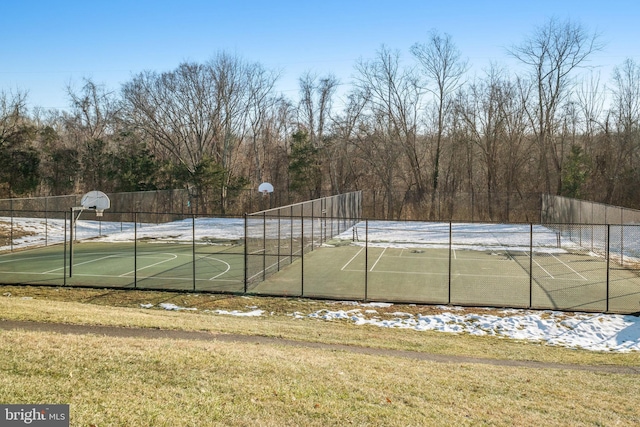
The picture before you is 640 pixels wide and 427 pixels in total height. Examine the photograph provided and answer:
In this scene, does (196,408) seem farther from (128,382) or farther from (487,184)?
(487,184)

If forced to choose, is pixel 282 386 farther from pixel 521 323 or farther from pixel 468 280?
pixel 468 280

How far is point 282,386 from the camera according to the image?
643 cm

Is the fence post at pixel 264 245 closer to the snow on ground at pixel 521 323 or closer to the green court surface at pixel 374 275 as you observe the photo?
the green court surface at pixel 374 275

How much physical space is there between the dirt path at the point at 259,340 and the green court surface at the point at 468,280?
16.6 ft

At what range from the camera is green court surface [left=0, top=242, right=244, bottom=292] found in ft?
58.3

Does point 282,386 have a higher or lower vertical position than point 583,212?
lower

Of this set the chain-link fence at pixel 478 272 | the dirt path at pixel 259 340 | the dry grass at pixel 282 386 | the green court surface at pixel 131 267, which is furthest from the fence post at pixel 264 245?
the dry grass at pixel 282 386

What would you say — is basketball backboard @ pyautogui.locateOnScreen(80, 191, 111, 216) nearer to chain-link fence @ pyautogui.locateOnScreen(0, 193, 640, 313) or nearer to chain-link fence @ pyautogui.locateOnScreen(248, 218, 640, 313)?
chain-link fence @ pyautogui.locateOnScreen(0, 193, 640, 313)

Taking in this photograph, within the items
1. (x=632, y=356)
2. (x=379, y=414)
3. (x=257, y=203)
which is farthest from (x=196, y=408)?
(x=257, y=203)

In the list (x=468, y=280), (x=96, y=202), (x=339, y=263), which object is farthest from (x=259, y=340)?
(x=96, y=202)

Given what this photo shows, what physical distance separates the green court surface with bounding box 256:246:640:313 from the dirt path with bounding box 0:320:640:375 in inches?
200

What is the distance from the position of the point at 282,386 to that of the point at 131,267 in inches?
628

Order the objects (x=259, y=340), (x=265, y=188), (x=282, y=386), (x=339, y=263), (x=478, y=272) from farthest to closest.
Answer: (x=265, y=188), (x=339, y=263), (x=478, y=272), (x=259, y=340), (x=282, y=386)

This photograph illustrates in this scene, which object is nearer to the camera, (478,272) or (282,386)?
(282,386)
